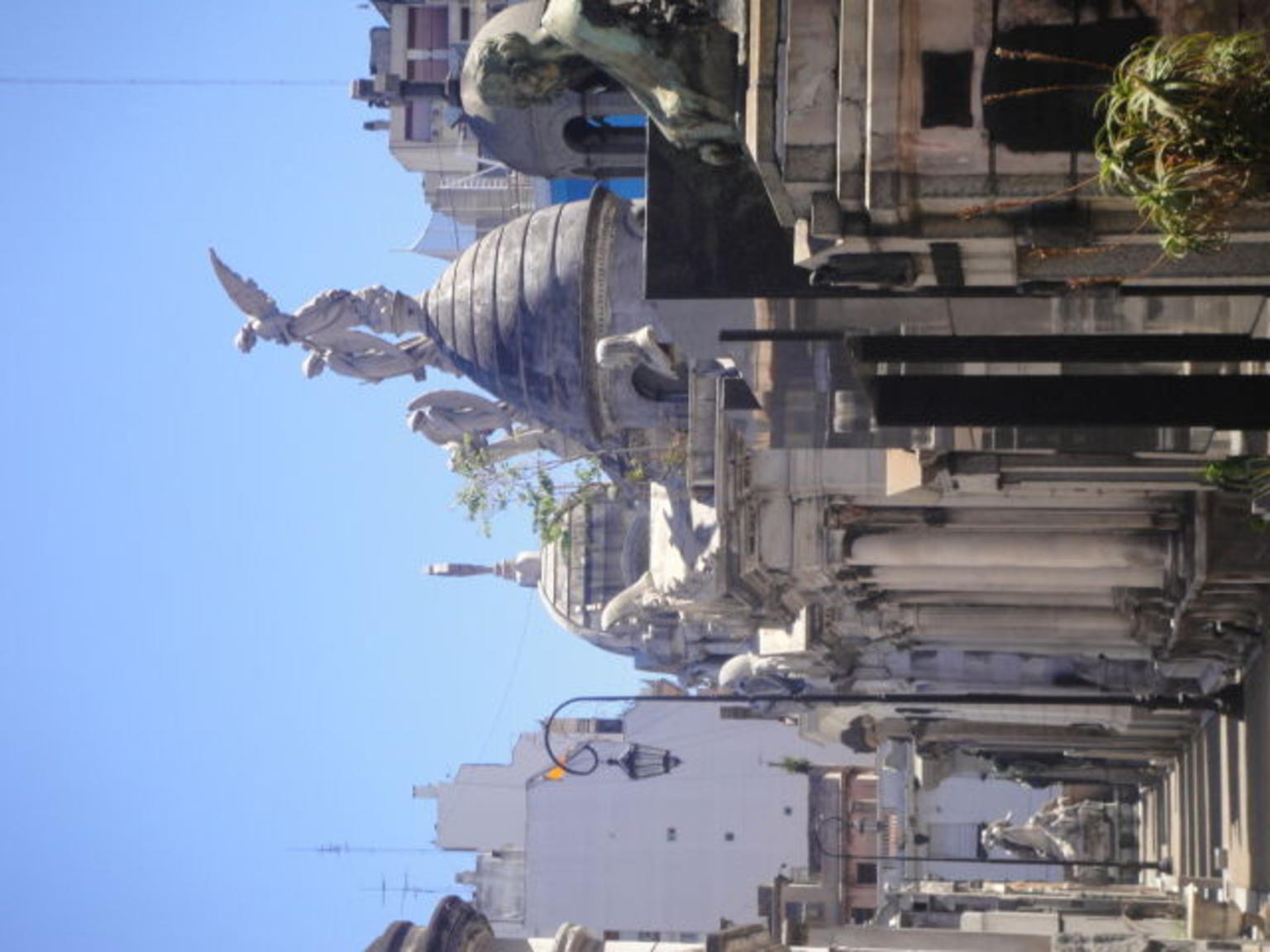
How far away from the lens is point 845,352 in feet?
44.9

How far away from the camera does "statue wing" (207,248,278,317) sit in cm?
2630

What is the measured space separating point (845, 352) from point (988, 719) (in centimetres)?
2082

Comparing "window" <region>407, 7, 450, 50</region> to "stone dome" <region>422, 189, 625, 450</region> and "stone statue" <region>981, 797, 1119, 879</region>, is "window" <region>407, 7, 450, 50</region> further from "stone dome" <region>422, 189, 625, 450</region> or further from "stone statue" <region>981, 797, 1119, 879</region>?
"stone dome" <region>422, 189, 625, 450</region>

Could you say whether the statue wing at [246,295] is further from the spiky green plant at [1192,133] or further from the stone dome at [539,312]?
the spiky green plant at [1192,133]

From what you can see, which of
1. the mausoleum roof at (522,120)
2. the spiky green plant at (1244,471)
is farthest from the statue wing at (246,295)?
the spiky green plant at (1244,471)

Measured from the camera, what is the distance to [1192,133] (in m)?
7.60

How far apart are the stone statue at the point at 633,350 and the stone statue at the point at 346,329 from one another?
201 inches

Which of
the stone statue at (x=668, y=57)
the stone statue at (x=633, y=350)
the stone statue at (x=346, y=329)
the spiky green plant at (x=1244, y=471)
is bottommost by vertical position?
the spiky green plant at (x=1244, y=471)

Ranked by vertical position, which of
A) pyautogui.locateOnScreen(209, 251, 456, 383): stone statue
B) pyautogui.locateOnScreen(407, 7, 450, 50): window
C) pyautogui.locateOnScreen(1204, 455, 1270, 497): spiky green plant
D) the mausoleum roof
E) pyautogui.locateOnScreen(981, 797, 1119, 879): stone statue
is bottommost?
pyautogui.locateOnScreen(981, 797, 1119, 879): stone statue

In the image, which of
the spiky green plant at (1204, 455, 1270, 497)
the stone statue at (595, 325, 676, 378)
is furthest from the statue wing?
the spiky green plant at (1204, 455, 1270, 497)

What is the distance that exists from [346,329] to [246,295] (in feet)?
5.22

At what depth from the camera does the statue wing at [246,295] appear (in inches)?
1035

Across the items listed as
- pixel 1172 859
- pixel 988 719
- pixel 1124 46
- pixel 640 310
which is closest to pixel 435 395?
pixel 640 310

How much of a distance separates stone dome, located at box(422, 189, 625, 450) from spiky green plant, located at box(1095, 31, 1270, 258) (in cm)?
1490
